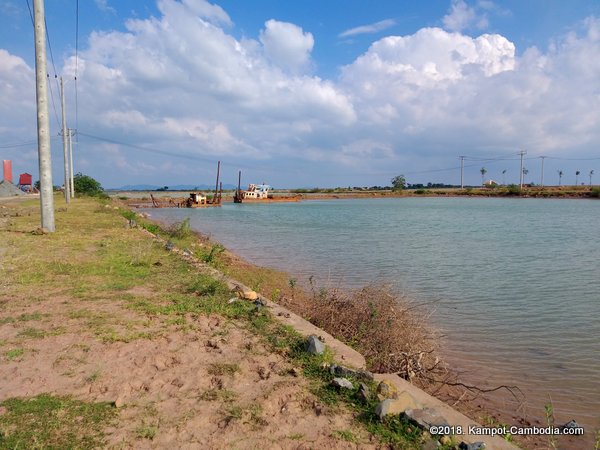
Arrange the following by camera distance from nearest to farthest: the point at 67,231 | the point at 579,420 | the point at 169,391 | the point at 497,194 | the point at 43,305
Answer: the point at 169,391 < the point at 579,420 < the point at 43,305 < the point at 67,231 < the point at 497,194

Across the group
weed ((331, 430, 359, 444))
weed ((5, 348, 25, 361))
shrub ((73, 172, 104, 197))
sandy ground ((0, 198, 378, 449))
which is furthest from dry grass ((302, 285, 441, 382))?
shrub ((73, 172, 104, 197))

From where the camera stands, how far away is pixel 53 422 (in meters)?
3.39

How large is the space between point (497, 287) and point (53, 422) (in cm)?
1064

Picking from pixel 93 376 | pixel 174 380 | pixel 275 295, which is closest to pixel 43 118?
pixel 275 295

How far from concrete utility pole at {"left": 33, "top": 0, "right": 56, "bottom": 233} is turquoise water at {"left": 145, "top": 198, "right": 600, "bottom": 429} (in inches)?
273

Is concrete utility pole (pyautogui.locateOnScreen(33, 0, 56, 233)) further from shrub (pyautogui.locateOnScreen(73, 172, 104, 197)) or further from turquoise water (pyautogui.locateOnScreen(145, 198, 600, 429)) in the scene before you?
shrub (pyautogui.locateOnScreen(73, 172, 104, 197))

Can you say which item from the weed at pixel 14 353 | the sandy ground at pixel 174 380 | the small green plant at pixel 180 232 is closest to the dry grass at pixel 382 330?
the sandy ground at pixel 174 380

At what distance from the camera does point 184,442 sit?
10.7 feet

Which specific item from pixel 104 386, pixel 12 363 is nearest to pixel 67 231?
pixel 12 363

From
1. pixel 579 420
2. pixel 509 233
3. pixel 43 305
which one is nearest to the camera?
pixel 579 420

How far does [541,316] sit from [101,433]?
8.49 meters

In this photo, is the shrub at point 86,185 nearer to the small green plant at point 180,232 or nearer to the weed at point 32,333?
the small green plant at point 180,232

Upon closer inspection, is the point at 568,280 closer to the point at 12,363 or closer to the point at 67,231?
the point at 12,363

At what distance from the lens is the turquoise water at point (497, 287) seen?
6.26 meters
